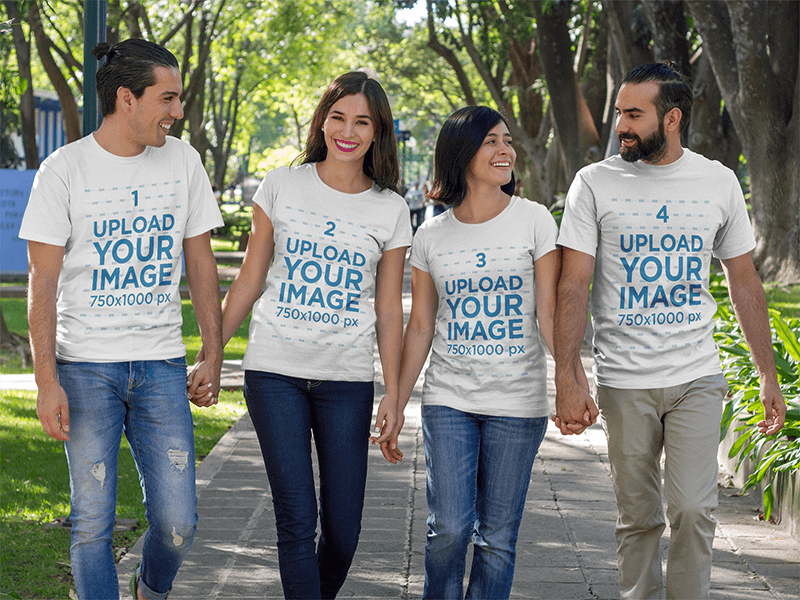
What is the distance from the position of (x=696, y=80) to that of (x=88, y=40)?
32.6 feet

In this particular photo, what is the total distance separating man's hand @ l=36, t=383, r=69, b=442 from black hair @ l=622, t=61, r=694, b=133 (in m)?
2.22

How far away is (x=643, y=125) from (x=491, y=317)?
0.90 meters

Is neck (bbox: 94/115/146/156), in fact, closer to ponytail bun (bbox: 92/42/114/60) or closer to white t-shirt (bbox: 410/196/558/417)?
ponytail bun (bbox: 92/42/114/60)

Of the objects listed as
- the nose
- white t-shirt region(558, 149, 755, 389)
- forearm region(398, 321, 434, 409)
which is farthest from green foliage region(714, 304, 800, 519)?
the nose

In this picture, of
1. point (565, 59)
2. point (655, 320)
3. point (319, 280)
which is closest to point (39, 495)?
point (319, 280)

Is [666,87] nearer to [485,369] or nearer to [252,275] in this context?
[485,369]

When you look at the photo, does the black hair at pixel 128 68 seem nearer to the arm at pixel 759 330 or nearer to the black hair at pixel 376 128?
the black hair at pixel 376 128

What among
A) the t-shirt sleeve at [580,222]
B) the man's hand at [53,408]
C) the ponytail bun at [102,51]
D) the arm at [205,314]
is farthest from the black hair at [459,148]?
the man's hand at [53,408]

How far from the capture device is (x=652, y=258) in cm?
352

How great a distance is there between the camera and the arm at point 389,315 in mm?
3625

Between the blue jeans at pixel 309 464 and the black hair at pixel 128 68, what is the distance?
1.05 m

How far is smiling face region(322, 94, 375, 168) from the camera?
3.61 metres

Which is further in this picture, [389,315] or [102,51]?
[389,315]

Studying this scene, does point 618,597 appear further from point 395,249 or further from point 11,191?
point 11,191
